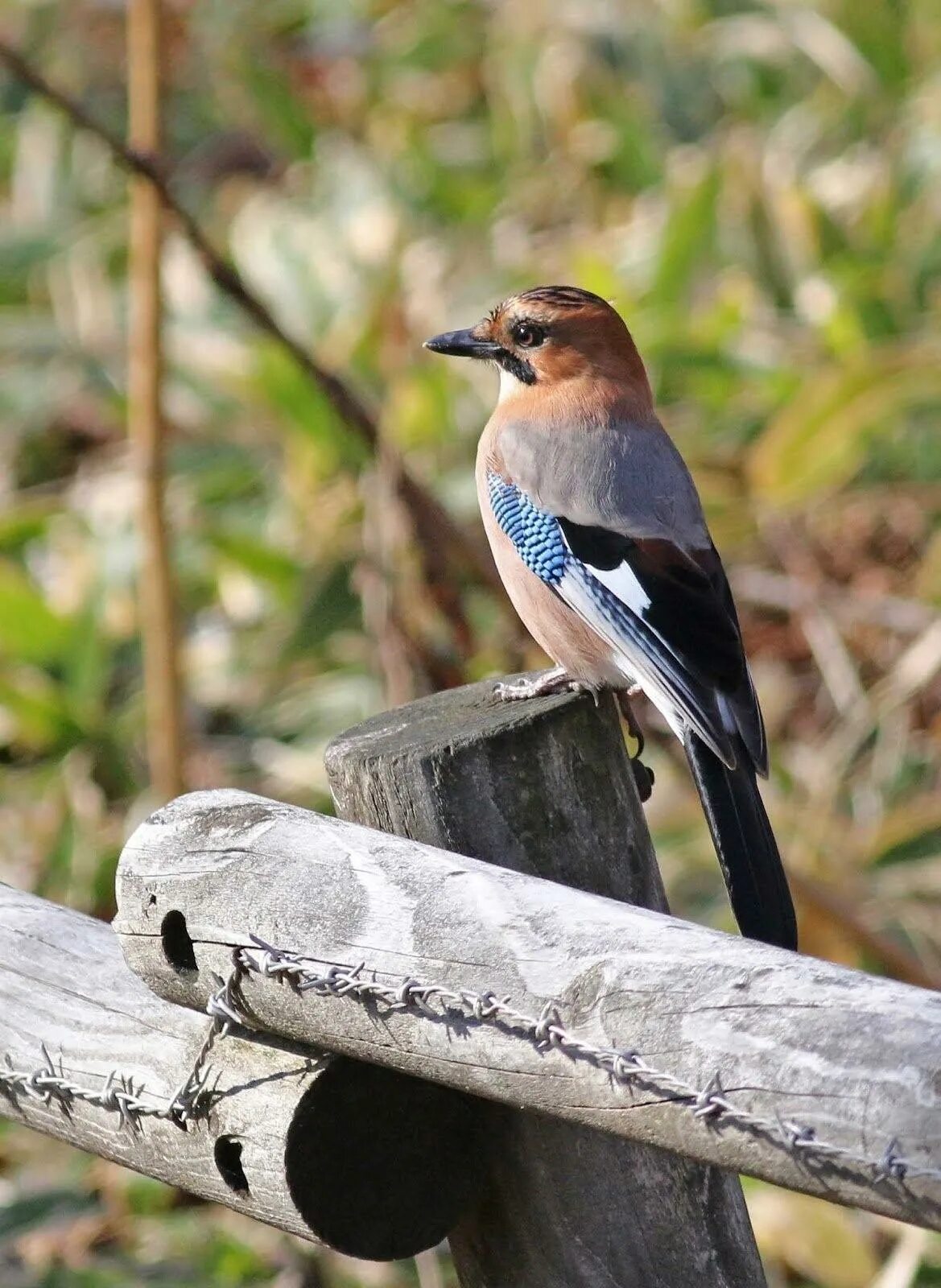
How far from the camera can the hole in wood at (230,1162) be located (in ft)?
6.71

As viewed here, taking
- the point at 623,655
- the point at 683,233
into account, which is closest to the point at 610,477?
the point at 623,655

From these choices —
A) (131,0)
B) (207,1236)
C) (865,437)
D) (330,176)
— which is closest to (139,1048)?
(207,1236)

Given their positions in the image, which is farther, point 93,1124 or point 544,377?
point 544,377

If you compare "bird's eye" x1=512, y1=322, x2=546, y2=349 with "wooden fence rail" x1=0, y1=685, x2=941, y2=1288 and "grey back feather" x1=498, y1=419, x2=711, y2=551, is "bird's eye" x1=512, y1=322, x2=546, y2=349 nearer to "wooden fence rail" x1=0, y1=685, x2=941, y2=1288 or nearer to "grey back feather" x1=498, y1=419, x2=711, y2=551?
"grey back feather" x1=498, y1=419, x2=711, y2=551

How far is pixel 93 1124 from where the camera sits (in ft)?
7.18

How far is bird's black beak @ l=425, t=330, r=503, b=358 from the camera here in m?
3.54

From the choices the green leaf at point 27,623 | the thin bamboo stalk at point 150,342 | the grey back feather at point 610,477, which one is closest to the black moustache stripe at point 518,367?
the grey back feather at point 610,477

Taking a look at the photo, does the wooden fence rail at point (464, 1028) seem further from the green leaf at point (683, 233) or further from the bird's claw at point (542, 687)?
the green leaf at point (683, 233)

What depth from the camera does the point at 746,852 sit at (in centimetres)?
252

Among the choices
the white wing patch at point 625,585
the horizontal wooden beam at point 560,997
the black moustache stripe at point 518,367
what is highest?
the black moustache stripe at point 518,367

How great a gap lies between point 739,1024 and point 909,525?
441 cm

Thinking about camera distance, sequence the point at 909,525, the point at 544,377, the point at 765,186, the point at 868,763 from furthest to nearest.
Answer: the point at 765,186 < the point at 909,525 < the point at 868,763 < the point at 544,377

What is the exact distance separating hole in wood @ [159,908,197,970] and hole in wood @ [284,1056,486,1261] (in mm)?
205

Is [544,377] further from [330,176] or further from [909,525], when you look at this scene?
[330,176]
